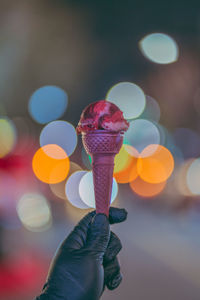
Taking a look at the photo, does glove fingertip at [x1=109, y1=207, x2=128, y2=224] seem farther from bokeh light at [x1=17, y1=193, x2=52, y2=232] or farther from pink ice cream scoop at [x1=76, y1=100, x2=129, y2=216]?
bokeh light at [x1=17, y1=193, x2=52, y2=232]

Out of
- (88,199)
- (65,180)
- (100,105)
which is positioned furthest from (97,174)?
(65,180)

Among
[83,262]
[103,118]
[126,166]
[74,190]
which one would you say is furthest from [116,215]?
[126,166]

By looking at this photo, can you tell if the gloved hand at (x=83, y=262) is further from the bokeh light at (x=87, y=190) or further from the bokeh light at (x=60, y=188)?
the bokeh light at (x=60, y=188)

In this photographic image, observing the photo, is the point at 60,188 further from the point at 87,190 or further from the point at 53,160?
the point at 53,160

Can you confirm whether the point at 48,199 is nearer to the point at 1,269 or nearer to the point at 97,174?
the point at 1,269

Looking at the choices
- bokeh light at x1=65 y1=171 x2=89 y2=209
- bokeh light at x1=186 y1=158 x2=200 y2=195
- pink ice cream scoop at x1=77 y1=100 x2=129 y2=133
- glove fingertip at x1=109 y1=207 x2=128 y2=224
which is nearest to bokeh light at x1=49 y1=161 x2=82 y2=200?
bokeh light at x1=65 y1=171 x2=89 y2=209
